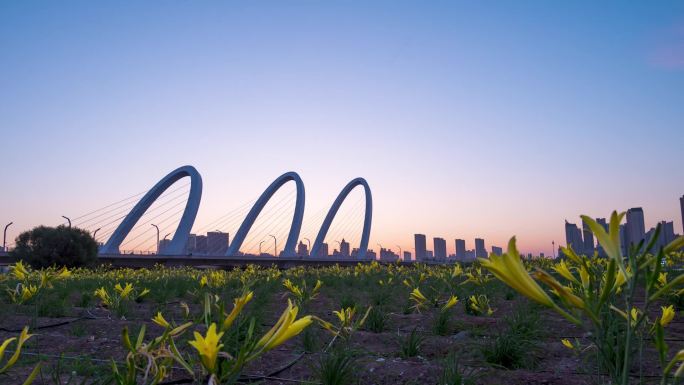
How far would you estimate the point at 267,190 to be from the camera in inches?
2108

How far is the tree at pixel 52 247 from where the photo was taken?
29391 millimetres

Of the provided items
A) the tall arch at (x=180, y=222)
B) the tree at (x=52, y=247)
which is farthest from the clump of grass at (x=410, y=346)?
the tall arch at (x=180, y=222)

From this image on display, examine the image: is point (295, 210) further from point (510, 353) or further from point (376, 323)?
point (510, 353)

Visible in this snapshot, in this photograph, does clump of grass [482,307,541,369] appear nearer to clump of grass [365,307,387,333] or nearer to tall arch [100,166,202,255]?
clump of grass [365,307,387,333]

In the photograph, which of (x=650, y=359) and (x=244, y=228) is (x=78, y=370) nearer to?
(x=650, y=359)

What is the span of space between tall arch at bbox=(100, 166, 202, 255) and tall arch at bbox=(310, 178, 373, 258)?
1588cm

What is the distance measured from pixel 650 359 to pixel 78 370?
326 centimetres

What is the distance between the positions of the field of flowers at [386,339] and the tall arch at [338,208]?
52.0 meters

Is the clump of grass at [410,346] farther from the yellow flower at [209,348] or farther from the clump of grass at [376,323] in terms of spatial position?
the yellow flower at [209,348]

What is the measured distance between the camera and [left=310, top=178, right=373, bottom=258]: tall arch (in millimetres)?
58406

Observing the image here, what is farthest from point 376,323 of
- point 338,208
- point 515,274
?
point 338,208

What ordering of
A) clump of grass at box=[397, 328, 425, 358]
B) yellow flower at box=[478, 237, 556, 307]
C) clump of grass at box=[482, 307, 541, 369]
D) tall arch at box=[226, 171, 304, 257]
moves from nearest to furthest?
yellow flower at box=[478, 237, 556, 307], clump of grass at box=[482, 307, 541, 369], clump of grass at box=[397, 328, 425, 358], tall arch at box=[226, 171, 304, 257]

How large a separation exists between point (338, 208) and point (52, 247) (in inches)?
1326

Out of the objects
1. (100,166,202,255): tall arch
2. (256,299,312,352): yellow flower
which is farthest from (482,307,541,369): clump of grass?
(100,166,202,255): tall arch
